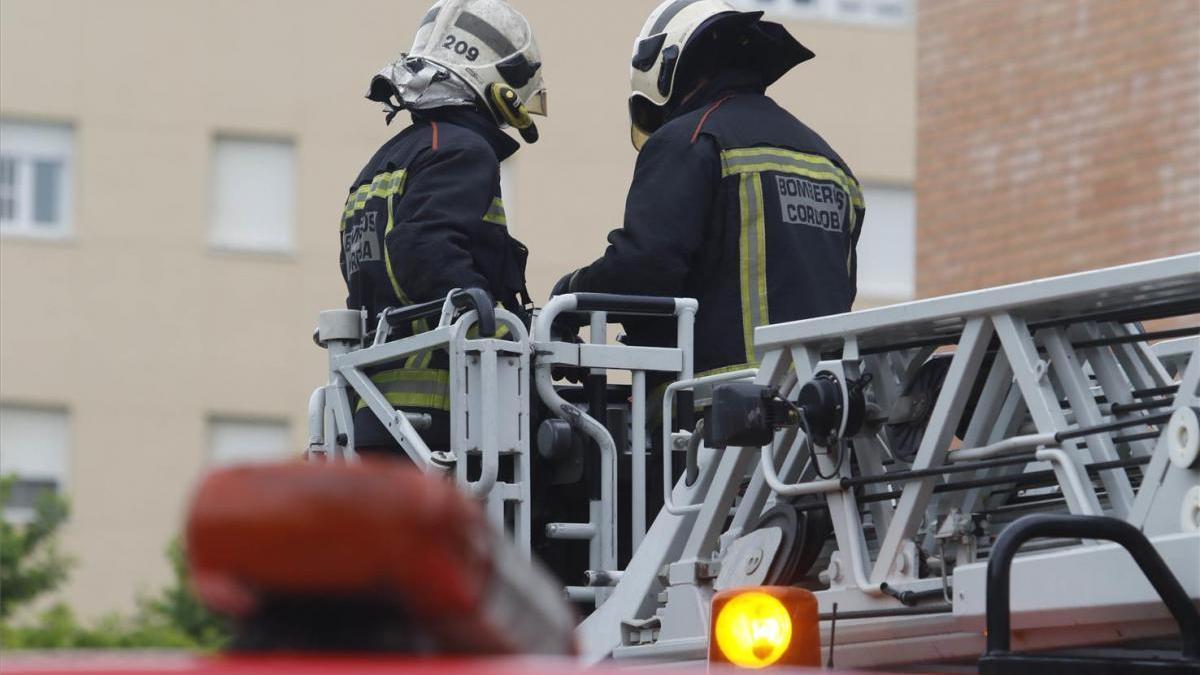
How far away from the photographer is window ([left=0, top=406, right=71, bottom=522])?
73.2 feet

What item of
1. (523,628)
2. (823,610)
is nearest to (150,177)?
(823,610)

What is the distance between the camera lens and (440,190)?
6277mm

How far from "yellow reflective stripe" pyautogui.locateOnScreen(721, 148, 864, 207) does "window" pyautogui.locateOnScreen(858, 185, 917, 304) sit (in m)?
17.9

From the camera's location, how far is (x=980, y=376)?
4.89 m

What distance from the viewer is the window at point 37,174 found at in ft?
74.7

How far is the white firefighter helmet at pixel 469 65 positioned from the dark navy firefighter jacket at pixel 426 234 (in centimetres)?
5

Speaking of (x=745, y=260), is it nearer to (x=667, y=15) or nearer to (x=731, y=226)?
(x=731, y=226)

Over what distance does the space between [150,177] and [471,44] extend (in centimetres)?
1670

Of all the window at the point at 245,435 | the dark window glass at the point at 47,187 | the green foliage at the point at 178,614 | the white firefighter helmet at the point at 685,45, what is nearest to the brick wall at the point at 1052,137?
the white firefighter helmet at the point at 685,45

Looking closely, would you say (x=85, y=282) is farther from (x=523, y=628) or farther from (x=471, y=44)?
(x=523, y=628)

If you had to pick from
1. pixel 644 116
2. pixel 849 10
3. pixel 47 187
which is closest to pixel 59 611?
pixel 47 187

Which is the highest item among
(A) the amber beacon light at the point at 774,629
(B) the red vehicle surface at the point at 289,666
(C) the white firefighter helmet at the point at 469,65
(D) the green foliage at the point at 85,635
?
(C) the white firefighter helmet at the point at 469,65

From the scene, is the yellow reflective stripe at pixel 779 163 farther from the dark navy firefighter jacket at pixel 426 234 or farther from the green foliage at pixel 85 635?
the green foliage at pixel 85 635

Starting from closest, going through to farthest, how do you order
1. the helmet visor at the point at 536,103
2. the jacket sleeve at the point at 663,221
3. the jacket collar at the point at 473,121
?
the jacket sleeve at the point at 663,221
the jacket collar at the point at 473,121
the helmet visor at the point at 536,103
